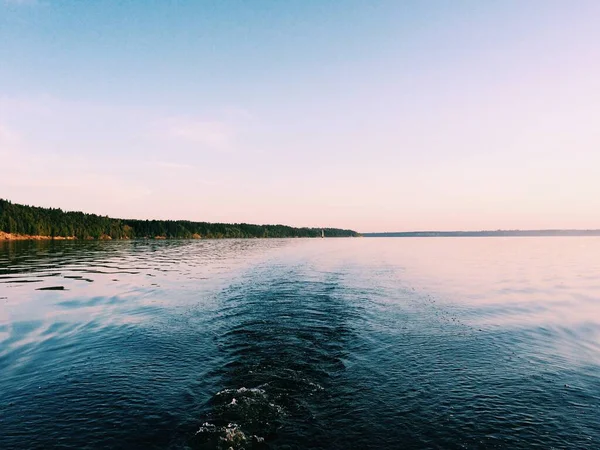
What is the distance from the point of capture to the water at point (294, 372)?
448 inches

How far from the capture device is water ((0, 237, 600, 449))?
11391 millimetres

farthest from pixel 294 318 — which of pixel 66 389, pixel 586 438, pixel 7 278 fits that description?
pixel 7 278

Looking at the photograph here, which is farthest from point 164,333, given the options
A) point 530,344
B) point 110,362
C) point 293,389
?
point 530,344

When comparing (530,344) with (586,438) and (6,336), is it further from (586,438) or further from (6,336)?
(6,336)

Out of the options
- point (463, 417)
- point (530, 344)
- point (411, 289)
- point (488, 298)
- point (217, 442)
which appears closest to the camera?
point (217, 442)

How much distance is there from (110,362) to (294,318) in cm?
1284

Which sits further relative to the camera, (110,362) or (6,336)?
(6,336)

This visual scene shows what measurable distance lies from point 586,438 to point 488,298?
27.2 metres

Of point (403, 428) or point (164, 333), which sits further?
point (164, 333)

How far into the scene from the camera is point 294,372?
16125 mm

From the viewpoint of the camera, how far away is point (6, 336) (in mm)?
21859

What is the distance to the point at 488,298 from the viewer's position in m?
36.6

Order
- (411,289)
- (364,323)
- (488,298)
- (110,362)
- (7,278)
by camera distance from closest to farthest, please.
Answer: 1. (110,362)
2. (364,323)
3. (488,298)
4. (411,289)
5. (7,278)

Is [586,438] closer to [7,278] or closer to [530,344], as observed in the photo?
[530,344]
